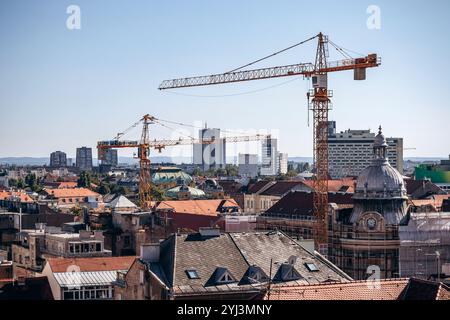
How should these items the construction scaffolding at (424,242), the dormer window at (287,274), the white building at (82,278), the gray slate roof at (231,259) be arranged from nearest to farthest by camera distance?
the gray slate roof at (231,259) < the dormer window at (287,274) < the white building at (82,278) < the construction scaffolding at (424,242)

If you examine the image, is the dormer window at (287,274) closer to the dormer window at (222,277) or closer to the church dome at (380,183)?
the dormer window at (222,277)

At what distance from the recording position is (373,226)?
75875mm

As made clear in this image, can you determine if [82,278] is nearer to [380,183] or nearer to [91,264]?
[91,264]

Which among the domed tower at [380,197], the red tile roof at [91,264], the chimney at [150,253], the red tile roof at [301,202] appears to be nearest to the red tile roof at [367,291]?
the chimney at [150,253]

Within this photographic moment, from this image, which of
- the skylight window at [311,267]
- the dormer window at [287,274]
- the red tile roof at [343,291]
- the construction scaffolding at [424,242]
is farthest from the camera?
the construction scaffolding at [424,242]

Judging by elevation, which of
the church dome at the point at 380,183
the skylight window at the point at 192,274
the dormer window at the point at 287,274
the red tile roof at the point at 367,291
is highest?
the church dome at the point at 380,183

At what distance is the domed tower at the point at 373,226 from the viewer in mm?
75062

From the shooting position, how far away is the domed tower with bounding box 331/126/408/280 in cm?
7506

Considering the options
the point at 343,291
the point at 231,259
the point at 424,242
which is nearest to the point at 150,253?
the point at 231,259

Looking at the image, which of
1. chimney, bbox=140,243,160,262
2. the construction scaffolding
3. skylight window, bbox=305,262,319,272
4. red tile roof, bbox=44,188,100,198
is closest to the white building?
chimney, bbox=140,243,160,262
